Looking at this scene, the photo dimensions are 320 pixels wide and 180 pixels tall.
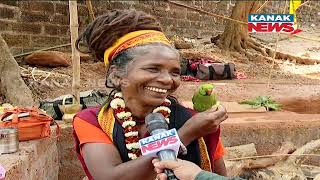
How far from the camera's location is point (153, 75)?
147 cm

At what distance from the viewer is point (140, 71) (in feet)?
4.90

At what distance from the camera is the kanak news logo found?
235 inches

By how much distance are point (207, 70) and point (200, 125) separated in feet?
20.8

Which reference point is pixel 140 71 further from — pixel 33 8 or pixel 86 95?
pixel 33 8

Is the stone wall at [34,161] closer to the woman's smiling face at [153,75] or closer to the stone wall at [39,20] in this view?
the woman's smiling face at [153,75]

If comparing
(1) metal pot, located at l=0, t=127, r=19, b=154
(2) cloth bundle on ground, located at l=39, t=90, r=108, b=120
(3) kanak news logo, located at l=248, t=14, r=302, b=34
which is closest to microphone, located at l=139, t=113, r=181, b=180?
(1) metal pot, located at l=0, t=127, r=19, b=154

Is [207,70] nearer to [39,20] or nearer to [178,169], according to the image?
[39,20]

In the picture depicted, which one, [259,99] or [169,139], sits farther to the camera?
[259,99]

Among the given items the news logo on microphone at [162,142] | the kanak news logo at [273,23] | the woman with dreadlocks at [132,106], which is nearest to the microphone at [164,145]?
the news logo on microphone at [162,142]

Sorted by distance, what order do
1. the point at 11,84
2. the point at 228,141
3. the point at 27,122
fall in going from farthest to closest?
the point at 11,84 → the point at 228,141 → the point at 27,122

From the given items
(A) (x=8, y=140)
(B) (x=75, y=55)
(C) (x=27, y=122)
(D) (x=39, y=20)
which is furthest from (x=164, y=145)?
(D) (x=39, y=20)

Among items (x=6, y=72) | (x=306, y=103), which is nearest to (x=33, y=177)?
(x=6, y=72)

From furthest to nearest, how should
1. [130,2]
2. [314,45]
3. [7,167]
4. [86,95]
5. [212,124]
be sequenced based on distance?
[314,45], [130,2], [86,95], [7,167], [212,124]

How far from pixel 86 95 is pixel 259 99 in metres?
1.97
